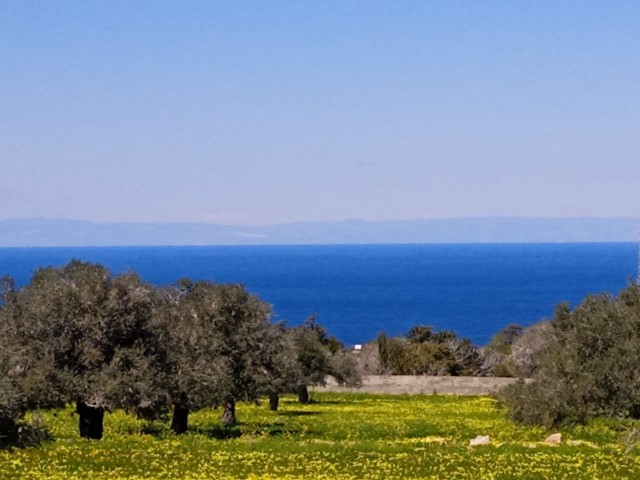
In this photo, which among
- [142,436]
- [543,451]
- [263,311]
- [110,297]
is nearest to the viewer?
[543,451]

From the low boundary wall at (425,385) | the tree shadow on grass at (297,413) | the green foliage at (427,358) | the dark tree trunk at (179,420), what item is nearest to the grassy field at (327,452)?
the dark tree trunk at (179,420)

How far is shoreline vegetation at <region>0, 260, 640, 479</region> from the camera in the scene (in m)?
29.8

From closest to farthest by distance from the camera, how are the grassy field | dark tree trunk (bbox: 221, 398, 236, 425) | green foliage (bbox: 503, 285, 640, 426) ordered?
the grassy field
green foliage (bbox: 503, 285, 640, 426)
dark tree trunk (bbox: 221, 398, 236, 425)

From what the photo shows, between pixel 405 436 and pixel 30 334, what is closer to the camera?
pixel 30 334

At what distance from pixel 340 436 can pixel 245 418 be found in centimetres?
1249

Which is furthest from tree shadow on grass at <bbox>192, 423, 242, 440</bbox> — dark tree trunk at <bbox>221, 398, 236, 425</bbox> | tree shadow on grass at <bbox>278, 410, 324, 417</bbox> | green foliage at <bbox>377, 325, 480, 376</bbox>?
green foliage at <bbox>377, 325, 480, 376</bbox>

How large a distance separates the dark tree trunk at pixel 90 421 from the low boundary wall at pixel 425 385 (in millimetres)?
36021

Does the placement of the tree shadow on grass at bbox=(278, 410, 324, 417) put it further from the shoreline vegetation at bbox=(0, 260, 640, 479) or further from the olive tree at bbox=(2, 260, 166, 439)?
the olive tree at bbox=(2, 260, 166, 439)

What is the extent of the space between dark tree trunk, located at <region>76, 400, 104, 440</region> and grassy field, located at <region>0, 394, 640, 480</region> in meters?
0.56

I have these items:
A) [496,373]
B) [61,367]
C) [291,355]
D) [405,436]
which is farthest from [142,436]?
[496,373]

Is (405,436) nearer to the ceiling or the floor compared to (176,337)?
nearer to the floor

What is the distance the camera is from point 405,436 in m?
42.8

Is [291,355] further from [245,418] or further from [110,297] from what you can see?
A: [110,297]

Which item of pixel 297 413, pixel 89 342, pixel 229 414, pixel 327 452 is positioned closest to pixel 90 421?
pixel 89 342
